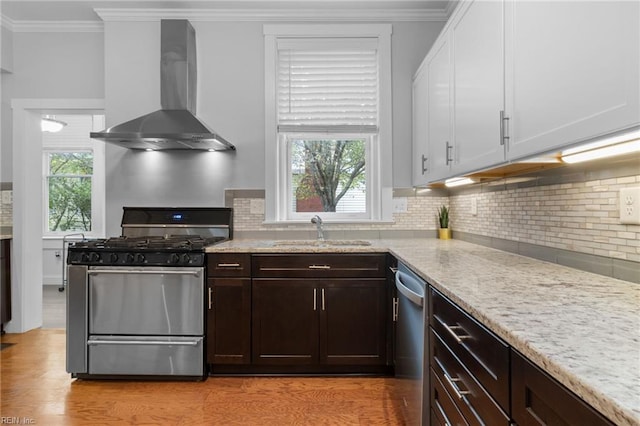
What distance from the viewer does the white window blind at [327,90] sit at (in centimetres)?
314

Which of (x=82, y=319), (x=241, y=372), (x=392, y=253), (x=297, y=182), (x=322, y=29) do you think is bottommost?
(x=241, y=372)

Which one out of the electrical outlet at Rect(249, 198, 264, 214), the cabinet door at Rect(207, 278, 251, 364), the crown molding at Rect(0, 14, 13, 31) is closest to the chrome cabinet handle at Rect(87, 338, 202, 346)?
the cabinet door at Rect(207, 278, 251, 364)

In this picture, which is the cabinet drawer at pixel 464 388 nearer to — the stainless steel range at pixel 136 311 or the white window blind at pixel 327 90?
the stainless steel range at pixel 136 311

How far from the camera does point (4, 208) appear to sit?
3340mm

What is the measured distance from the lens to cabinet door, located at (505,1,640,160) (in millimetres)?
928

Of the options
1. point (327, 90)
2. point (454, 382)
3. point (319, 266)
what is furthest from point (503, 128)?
point (327, 90)

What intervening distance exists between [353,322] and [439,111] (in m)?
1.47

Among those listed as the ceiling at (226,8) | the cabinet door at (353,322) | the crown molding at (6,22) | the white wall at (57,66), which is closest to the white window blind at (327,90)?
the ceiling at (226,8)

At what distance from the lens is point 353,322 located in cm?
251

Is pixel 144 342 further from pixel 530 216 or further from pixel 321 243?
pixel 530 216

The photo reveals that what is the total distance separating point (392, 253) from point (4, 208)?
341 centimetres

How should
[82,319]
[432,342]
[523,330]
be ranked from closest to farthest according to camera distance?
[523,330] → [432,342] → [82,319]

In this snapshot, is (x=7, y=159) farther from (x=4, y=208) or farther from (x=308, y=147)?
(x=308, y=147)

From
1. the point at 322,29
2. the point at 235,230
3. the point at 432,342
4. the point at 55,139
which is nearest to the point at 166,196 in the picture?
the point at 235,230
